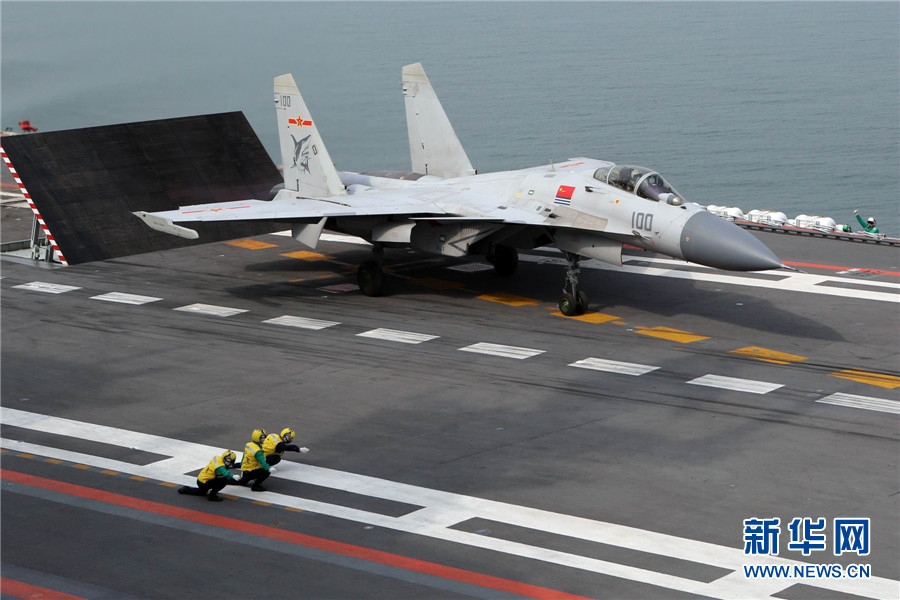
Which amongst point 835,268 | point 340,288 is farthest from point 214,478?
point 835,268

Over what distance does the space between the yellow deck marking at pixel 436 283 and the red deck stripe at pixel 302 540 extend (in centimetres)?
1486

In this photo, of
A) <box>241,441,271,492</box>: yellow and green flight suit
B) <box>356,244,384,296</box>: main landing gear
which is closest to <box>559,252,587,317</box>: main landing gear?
<box>356,244,384,296</box>: main landing gear

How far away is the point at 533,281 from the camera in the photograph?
31.1 metres

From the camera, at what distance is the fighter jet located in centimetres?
2527

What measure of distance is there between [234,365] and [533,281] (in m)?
10.4

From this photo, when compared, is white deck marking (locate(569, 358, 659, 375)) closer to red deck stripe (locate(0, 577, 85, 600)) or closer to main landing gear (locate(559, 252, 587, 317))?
main landing gear (locate(559, 252, 587, 317))

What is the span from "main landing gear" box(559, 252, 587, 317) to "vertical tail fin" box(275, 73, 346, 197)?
7594 mm

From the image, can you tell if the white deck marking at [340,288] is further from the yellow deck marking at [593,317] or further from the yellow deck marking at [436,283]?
the yellow deck marking at [593,317]

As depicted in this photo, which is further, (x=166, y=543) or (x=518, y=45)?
(x=518, y=45)

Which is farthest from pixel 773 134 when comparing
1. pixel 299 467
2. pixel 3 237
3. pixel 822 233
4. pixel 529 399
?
pixel 299 467

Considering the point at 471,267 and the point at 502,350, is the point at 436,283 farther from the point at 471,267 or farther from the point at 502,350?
the point at 502,350

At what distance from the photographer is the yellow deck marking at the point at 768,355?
23688 mm

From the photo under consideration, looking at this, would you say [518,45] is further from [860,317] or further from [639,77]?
[860,317]

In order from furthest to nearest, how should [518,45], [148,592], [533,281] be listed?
[518,45], [533,281], [148,592]
